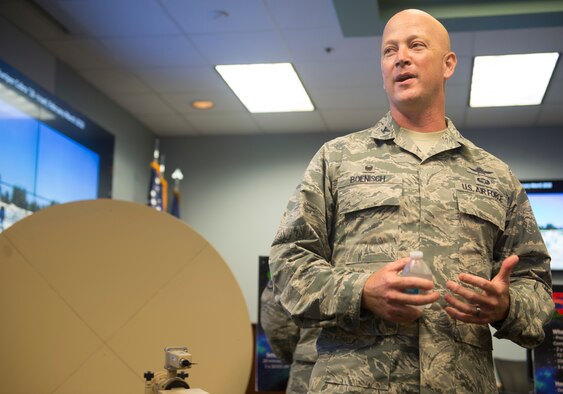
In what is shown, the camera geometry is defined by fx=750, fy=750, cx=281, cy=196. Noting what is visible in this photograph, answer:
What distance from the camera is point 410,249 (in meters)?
1.82

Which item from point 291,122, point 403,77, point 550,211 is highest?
point 291,122

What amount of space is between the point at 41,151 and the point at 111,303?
171 inches

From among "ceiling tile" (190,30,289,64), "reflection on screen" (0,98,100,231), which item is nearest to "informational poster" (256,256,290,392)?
"reflection on screen" (0,98,100,231)

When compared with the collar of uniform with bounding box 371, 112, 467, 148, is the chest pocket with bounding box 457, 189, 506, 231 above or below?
below

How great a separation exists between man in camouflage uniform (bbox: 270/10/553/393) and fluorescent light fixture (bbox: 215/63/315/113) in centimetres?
484

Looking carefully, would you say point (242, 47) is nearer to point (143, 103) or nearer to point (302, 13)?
point (302, 13)

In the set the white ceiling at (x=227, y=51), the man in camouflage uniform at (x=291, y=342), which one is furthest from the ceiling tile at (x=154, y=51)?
the man in camouflage uniform at (x=291, y=342)

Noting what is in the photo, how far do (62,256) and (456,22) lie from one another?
4137 millimetres

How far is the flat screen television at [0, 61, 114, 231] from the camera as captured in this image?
5.79 m

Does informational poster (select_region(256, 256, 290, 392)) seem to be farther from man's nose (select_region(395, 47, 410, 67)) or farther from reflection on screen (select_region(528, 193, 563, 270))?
man's nose (select_region(395, 47, 410, 67))

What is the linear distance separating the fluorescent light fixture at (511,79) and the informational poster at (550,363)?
11.5ft

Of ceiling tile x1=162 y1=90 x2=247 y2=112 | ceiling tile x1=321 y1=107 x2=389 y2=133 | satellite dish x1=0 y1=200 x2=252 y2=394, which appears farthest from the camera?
ceiling tile x1=321 y1=107 x2=389 y2=133

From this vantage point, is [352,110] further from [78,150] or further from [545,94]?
[78,150]

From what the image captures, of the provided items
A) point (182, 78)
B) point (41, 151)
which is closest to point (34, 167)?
point (41, 151)
